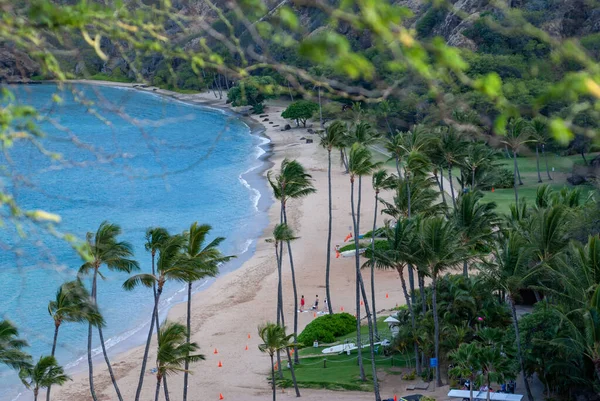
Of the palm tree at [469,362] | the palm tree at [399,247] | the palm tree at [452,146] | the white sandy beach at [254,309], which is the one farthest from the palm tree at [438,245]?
the palm tree at [452,146]

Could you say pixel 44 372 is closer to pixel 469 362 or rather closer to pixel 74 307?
pixel 74 307

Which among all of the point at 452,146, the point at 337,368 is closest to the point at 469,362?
the point at 337,368

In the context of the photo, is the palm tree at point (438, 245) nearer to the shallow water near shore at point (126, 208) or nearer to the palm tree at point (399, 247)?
the palm tree at point (399, 247)

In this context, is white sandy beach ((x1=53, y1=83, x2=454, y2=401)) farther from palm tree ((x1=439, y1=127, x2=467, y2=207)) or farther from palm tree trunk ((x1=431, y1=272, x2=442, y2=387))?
palm tree ((x1=439, y1=127, x2=467, y2=207))

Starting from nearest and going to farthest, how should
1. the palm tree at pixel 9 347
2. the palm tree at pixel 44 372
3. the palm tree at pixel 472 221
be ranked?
the palm tree at pixel 9 347 < the palm tree at pixel 44 372 < the palm tree at pixel 472 221

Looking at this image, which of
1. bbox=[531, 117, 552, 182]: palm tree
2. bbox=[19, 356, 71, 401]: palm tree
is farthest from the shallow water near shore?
bbox=[531, 117, 552, 182]: palm tree

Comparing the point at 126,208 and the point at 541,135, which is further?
the point at 126,208
